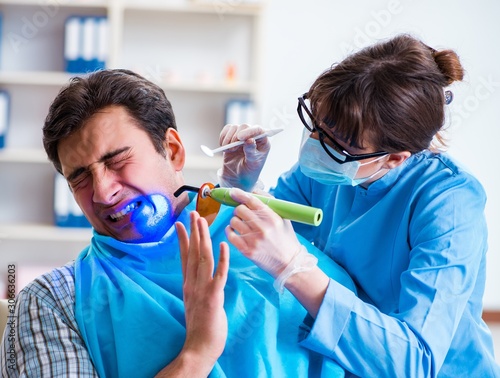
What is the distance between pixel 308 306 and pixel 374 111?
450 mm

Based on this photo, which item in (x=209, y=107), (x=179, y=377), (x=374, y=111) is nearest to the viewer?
(x=179, y=377)

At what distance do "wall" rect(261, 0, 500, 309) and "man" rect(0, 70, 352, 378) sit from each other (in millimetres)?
2918

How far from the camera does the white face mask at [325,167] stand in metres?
1.65

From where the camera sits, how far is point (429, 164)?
1.65 meters

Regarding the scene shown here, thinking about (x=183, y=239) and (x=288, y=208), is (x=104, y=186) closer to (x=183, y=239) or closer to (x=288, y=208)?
(x=183, y=239)

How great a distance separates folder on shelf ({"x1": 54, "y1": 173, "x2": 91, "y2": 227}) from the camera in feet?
13.9

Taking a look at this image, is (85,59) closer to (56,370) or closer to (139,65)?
(139,65)

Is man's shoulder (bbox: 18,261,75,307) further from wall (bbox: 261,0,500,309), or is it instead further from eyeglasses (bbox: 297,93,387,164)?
wall (bbox: 261,0,500,309)

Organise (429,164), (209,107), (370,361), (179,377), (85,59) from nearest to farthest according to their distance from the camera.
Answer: (179,377)
(370,361)
(429,164)
(85,59)
(209,107)

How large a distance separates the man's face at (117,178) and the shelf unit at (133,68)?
2.78 m

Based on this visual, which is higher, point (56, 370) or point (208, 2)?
point (208, 2)

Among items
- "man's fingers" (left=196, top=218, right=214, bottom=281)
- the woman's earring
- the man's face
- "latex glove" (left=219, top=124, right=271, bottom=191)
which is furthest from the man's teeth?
the woman's earring

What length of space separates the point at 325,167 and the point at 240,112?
2.71 m

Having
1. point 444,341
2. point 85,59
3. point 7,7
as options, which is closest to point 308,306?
point 444,341
